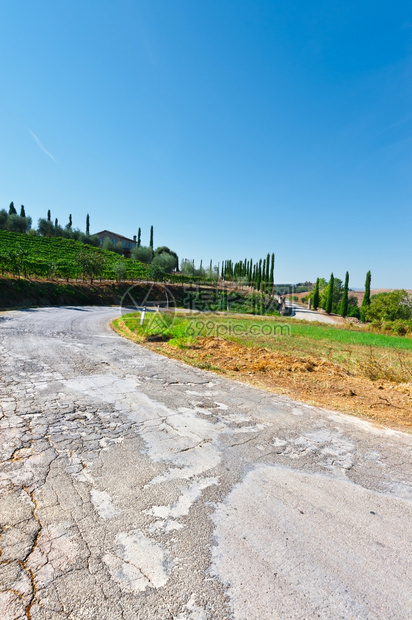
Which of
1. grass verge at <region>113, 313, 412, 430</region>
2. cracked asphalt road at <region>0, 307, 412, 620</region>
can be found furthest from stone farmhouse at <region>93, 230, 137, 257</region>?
cracked asphalt road at <region>0, 307, 412, 620</region>

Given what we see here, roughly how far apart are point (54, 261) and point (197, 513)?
133ft

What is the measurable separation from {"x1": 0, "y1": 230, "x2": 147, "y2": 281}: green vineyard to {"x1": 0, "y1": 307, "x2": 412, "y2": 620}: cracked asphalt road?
27906 mm

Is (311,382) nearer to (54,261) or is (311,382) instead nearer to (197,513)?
(197,513)

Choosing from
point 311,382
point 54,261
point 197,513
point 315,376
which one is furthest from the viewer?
point 54,261

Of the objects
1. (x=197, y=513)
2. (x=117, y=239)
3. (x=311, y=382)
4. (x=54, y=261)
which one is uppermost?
(x=117, y=239)

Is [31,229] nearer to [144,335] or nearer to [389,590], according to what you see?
[144,335]

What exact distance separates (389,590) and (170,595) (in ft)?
4.80

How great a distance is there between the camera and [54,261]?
37375mm

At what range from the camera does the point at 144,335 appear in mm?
13008

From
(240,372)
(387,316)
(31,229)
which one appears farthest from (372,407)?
(31,229)

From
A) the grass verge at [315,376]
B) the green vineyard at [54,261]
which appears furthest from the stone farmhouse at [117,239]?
the grass verge at [315,376]

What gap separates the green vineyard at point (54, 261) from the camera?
28.0 meters

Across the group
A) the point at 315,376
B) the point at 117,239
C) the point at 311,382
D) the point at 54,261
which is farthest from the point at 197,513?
the point at 117,239

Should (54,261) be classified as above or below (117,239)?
below
